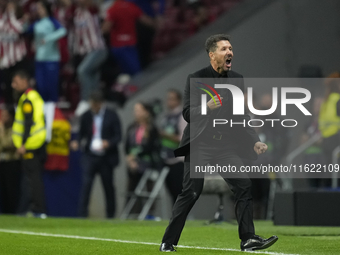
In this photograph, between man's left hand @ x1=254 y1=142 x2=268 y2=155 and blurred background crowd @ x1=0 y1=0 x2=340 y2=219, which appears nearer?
man's left hand @ x1=254 y1=142 x2=268 y2=155

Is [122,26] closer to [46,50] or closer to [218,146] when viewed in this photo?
[46,50]

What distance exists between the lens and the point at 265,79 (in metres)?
14.8

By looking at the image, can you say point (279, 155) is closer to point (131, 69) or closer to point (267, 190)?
point (267, 190)

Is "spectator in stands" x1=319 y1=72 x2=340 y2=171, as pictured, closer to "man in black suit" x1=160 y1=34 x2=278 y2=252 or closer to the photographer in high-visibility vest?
the photographer in high-visibility vest

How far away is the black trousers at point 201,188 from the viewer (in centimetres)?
688

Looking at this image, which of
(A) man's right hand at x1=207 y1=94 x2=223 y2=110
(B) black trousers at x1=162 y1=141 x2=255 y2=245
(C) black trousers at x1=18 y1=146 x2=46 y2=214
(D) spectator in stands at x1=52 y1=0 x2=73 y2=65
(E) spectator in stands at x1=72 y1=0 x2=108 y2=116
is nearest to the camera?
(A) man's right hand at x1=207 y1=94 x2=223 y2=110

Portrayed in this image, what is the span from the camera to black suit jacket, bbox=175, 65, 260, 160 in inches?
272

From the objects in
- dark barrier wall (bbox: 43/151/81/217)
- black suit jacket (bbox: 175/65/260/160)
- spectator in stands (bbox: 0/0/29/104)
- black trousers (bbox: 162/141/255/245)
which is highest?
spectator in stands (bbox: 0/0/29/104)

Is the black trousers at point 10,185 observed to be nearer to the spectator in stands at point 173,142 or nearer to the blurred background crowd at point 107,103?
the blurred background crowd at point 107,103

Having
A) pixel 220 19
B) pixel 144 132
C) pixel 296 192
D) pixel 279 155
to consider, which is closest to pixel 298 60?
pixel 220 19

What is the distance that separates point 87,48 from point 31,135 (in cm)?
333

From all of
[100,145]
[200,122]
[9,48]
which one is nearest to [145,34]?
[9,48]

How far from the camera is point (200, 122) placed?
6.97 meters

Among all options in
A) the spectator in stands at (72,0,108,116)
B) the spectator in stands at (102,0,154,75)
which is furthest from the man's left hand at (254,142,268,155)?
the spectator in stands at (102,0,154,75)
